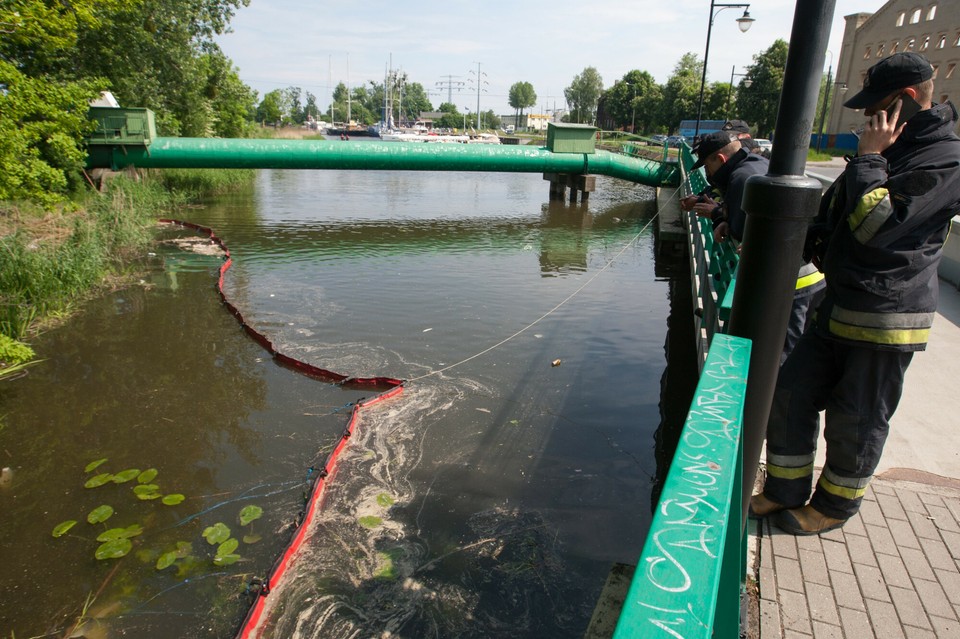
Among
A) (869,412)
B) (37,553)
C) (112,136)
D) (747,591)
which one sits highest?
(112,136)

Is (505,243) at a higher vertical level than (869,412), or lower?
lower

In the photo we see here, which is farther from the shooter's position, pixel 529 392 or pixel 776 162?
pixel 529 392

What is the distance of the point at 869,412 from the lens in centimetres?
271

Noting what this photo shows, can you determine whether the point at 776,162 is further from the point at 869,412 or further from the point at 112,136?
the point at 112,136

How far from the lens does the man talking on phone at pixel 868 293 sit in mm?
2396

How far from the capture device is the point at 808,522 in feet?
9.73

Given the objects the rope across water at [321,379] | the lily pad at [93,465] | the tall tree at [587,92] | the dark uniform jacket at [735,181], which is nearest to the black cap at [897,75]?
the dark uniform jacket at [735,181]

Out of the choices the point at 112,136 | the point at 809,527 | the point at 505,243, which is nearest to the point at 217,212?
the point at 112,136

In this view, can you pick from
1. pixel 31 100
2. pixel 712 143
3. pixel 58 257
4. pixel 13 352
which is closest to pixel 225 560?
pixel 13 352

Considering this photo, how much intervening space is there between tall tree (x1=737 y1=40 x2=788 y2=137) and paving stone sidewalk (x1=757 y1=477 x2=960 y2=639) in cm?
5068

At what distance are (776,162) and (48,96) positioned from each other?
9781 millimetres

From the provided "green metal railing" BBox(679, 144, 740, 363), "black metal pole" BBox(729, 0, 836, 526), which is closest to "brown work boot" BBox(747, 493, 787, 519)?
"green metal railing" BBox(679, 144, 740, 363)

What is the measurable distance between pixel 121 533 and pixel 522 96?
13555cm

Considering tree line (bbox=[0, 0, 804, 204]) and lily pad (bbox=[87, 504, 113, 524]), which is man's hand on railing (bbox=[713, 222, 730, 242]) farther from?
tree line (bbox=[0, 0, 804, 204])
